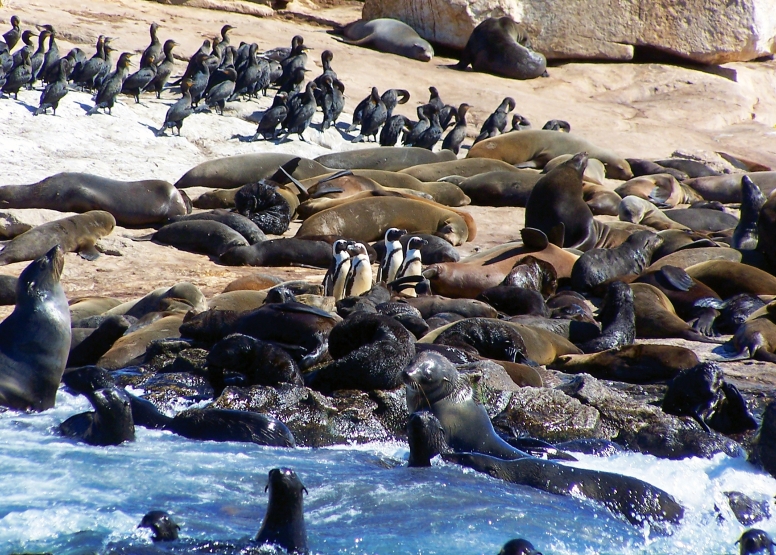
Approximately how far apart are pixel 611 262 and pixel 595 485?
513cm

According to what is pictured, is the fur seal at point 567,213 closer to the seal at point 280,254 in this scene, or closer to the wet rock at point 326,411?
the seal at point 280,254

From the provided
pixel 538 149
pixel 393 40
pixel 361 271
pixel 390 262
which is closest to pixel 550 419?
pixel 361 271

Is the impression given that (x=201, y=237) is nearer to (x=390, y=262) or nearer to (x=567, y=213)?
(x=390, y=262)

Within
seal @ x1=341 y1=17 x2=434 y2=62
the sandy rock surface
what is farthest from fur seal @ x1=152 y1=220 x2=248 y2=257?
seal @ x1=341 y1=17 x2=434 y2=62

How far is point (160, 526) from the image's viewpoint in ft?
9.95

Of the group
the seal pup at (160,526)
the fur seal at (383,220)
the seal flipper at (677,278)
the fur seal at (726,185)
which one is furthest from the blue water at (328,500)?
the fur seal at (726,185)

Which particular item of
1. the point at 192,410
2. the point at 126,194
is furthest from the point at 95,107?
the point at 192,410

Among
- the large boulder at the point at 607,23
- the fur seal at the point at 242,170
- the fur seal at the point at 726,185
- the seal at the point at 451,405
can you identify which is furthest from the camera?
the large boulder at the point at 607,23

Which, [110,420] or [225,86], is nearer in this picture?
[110,420]

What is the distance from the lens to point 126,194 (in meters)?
10.5

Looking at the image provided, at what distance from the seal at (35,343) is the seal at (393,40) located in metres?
17.8

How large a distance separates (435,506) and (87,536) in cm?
126

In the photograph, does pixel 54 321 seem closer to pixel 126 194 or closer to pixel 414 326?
pixel 414 326

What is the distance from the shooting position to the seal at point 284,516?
9.82 feet
